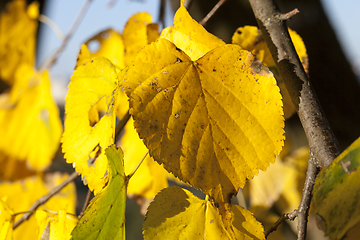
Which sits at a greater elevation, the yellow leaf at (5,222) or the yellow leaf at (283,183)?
the yellow leaf at (5,222)

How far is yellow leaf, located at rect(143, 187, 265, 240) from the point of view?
25cm

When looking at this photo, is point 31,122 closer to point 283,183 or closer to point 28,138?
point 28,138

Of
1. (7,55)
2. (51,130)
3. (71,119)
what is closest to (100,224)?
(71,119)

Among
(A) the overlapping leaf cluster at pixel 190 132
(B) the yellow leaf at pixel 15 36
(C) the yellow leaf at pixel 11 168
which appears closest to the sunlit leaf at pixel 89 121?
(A) the overlapping leaf cluster at pixel 190 132

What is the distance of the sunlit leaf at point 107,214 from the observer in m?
0.23

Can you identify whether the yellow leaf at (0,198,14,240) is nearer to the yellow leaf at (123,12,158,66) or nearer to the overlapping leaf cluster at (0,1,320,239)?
the overlapping leaf cluster at (0,1,320,239)

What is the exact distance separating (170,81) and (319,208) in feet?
0.50

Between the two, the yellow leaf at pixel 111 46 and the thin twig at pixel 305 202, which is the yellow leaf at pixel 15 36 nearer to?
the yellow leaf at pixel 111 46

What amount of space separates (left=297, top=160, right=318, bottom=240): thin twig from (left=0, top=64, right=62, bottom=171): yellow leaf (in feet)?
2.16

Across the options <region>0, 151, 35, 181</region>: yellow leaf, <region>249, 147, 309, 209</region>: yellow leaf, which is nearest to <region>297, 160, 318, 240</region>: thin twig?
<region>249, 147, 309, 209</region>: yellow leaf

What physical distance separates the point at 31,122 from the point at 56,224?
0.55m

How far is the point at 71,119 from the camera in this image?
0.31 meters

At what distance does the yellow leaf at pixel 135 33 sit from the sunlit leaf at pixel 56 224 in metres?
0.22

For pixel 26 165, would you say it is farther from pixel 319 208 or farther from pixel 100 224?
pixel 319 208
